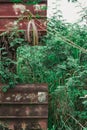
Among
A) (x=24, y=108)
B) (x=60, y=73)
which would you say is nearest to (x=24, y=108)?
(x=24, y=108)

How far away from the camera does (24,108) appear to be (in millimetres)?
4891

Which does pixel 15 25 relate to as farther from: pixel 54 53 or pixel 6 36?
pixel 54 53

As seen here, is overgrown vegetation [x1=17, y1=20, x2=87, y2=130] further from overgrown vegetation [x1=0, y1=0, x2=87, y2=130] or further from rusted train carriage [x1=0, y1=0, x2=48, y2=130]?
rusted train carriage [x1=0, y1=0, x2=48, y2=130]

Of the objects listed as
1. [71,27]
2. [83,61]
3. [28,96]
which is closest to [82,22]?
[71,27]

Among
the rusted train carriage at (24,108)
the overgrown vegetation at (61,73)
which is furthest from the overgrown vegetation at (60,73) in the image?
the rusted train carriage at (24,108)

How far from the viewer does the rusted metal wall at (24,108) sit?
16.0 ft

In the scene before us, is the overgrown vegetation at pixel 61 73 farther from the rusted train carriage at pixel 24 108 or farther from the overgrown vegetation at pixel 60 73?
the rusted train carriage at pixel 24 108

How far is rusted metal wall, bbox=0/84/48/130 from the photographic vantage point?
4.87m

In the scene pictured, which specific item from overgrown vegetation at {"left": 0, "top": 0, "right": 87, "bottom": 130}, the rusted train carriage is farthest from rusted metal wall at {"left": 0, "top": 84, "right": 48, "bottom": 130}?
overgrown vegetation at {"left": 0, "top": 0, "right": 87, "bottom": 130}

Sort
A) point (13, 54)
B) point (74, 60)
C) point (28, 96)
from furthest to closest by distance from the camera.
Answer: point (13, 54)
point (74, 60)
point (28, 96)

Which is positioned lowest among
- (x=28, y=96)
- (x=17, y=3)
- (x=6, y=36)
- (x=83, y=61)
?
(x=28, y=96)

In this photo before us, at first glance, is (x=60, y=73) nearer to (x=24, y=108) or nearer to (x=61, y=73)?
(x=61, y=73)

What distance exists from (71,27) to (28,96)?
5.01 ft

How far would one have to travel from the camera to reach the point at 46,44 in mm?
5590
